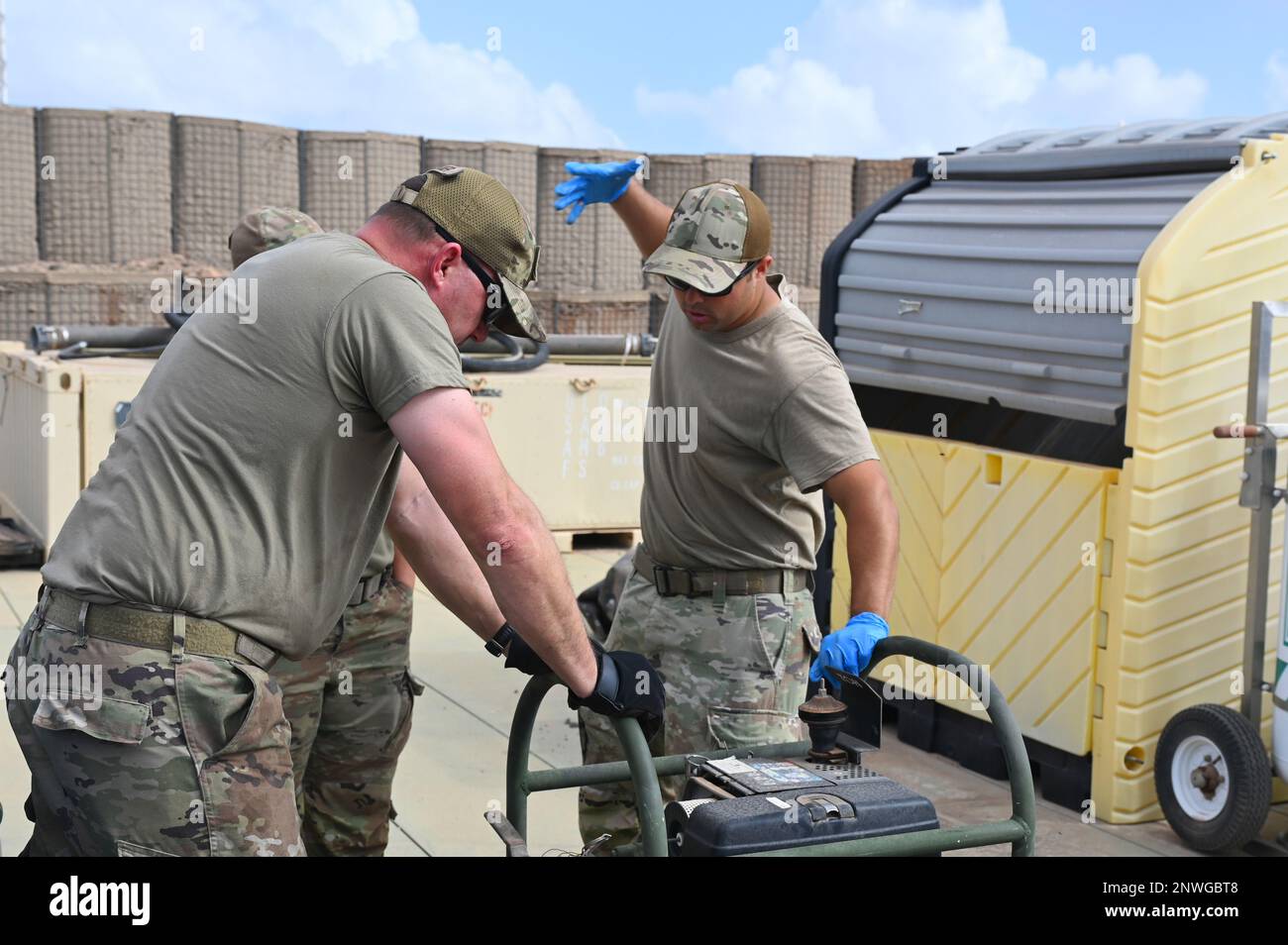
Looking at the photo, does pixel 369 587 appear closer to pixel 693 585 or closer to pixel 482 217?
pixel 693 585

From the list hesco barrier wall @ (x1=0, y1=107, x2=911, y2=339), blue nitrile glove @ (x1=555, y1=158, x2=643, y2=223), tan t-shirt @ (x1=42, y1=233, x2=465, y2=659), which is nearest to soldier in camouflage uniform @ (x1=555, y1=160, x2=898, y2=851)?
blue nitrile glove @ (x1=555, y1=158, x2=643, y2=223)

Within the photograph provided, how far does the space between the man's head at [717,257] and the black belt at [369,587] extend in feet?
3.60

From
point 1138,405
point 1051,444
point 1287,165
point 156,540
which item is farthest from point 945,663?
point 1051,444

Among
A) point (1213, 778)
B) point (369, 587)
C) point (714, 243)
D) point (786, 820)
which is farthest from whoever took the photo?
point (1213, 778)

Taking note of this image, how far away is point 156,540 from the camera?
2.57 metres

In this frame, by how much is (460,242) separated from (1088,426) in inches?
162

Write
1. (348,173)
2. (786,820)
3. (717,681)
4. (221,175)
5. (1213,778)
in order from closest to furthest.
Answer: (786,820) < (717,681) < (1213,778) < (221,175) < (348,173)

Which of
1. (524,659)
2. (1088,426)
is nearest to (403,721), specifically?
(524,659)

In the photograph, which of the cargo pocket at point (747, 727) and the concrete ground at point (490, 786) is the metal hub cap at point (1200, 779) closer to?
the concrete ground at point (490, 786)

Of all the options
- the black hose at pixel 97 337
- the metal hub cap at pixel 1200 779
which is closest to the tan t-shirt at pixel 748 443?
the metal hub cap at pixel 1200 779

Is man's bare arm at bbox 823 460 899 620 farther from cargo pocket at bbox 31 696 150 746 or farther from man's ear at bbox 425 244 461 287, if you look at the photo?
cargo pocket at bbox 31 696 150 746

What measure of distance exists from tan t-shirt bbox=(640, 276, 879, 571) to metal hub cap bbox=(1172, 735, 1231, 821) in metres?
1.82

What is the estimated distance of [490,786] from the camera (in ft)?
18.3

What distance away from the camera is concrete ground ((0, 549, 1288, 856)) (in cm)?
502
